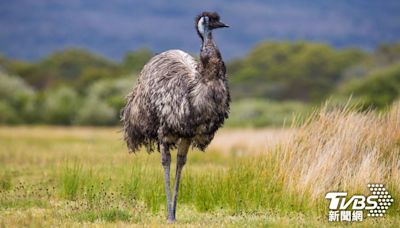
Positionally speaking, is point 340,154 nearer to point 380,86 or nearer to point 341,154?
point 341,154

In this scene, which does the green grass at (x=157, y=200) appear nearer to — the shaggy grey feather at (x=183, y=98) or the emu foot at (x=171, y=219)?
the emu foot at (x=171, y=219)

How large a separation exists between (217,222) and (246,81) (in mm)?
83331

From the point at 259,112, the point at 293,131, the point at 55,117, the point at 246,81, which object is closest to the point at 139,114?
the point at 293,131

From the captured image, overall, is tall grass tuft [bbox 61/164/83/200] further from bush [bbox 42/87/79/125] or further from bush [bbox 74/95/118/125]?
bush [bbox 42/87/79/125]

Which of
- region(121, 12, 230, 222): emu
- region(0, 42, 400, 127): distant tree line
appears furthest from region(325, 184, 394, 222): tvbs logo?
region(0, 42, 400, 127): distant tree line

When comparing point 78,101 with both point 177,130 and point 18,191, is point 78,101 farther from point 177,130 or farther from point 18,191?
point 177,130

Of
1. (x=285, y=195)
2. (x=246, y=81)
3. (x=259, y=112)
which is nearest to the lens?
(x=285, y=195)

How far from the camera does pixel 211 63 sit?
12.7m

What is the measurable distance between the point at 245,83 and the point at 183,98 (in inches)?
3242

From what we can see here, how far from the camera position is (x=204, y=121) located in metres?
12.8

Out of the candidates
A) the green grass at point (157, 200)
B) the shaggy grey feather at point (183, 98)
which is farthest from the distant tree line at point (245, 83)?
the shaggy grey feather at point (183, 98)

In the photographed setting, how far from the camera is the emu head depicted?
12922mm

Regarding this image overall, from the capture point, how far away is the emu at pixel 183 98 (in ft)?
41.7

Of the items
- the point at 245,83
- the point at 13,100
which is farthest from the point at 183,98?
the point at 245,83
